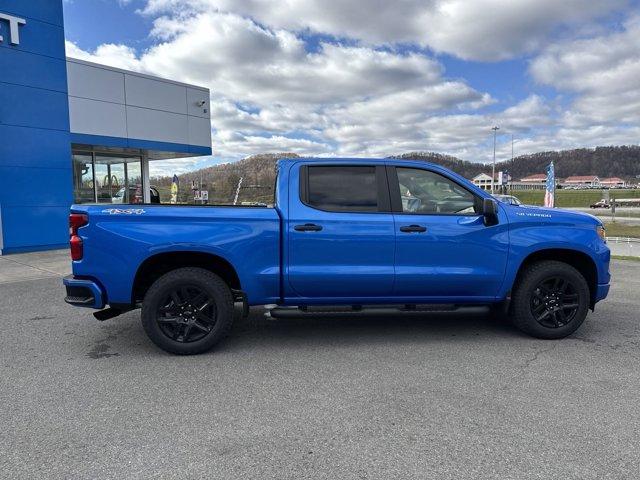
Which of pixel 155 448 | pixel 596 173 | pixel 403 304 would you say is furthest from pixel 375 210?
pixel 596 173

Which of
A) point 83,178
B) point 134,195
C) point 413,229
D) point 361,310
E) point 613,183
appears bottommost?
point 361,310

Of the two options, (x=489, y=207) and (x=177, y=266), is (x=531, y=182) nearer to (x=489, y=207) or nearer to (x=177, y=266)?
(x=489, y=207)

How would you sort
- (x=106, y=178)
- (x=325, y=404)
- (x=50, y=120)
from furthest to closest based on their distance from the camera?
(x=106, y=178), (x=50, y=120), (x=325, y=404)

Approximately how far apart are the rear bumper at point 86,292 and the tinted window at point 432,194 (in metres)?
3.04

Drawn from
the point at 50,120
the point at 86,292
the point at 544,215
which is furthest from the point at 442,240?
the point at 50,120

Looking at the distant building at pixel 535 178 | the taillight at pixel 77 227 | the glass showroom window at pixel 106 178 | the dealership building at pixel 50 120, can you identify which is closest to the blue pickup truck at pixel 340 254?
the taillight at pixel 77 227

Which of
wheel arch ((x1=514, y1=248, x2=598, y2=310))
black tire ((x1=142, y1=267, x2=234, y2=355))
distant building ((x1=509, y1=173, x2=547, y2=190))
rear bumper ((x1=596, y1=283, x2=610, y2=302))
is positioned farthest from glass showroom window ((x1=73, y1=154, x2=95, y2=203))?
distant building ((x1=509, y1=173, x2=547, y2=190))

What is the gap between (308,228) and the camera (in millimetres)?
4566

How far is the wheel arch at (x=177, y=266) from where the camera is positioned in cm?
455

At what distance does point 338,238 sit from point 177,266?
1619mm

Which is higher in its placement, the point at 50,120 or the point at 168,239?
the point at 50,120

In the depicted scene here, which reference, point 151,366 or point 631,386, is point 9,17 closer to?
point 151,366

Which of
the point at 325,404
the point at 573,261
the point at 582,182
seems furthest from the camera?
the point at 582,182

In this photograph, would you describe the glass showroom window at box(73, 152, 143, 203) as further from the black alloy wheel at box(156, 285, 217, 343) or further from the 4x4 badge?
the black alloy wheel at box(156, 285, 217, 343)
